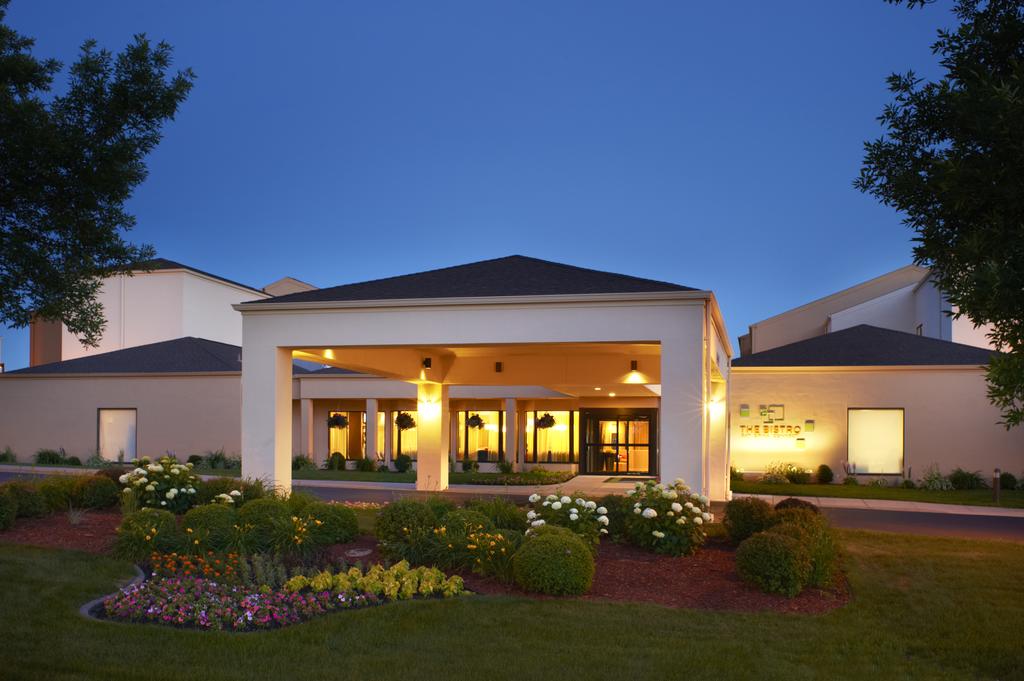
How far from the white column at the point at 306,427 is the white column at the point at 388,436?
3093mm

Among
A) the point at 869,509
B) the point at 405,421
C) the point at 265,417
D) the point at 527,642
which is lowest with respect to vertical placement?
the point at 869,509

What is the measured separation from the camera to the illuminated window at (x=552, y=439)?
36000mm

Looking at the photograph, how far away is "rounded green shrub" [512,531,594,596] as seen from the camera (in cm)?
911

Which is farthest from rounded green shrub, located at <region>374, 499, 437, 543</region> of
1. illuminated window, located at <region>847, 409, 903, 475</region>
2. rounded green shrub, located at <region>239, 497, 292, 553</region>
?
illuminated window, located at <region>847, 409, 903, 475</region>

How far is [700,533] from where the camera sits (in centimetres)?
1148

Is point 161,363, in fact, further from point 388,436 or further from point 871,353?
point 871,353

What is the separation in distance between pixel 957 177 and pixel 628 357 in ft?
49.5

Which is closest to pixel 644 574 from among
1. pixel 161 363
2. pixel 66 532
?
pixel 66 532

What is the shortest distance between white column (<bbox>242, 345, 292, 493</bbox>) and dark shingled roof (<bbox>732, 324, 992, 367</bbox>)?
17566mm

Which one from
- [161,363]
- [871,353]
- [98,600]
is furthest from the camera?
[161,363]

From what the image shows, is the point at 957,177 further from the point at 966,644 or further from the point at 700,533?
the point at 700,533

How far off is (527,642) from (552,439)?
28729 millimetres

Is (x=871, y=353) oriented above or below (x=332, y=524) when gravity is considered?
above

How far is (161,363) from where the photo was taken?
35000mm
